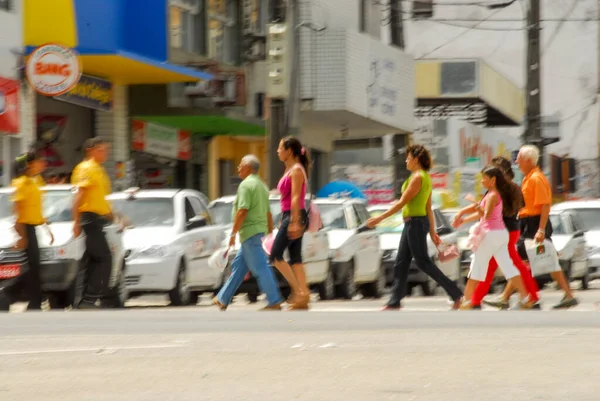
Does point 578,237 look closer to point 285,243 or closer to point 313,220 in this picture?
point 313,220

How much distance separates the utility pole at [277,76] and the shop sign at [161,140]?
262 inches

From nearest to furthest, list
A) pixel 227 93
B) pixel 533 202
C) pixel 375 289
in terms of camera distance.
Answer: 1. pixel 533 202
2. pixel 375 289
3. pixel 227 93

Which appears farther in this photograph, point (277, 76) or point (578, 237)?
point (578, 237)

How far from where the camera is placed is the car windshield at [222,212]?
21594 mm

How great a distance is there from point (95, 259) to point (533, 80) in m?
18.4

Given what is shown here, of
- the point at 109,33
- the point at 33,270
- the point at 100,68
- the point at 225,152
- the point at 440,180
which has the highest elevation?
the point at 109,33

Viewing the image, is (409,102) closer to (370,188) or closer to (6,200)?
(370,188)

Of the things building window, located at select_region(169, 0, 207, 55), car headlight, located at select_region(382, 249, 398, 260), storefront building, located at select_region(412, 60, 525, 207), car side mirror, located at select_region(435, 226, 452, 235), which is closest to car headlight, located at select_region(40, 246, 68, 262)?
car headlight, located at select_region(382, 249, 398, 260)

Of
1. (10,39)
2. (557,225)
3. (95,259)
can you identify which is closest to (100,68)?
(10,39)

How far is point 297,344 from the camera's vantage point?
10375 millimetres

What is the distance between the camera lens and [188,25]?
32688 mm

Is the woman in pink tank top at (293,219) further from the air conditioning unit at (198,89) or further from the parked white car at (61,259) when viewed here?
the air conditioning unit at (198,89)

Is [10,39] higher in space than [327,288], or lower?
higher

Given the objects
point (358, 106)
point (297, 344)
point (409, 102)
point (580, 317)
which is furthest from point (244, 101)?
point (297, 344)
